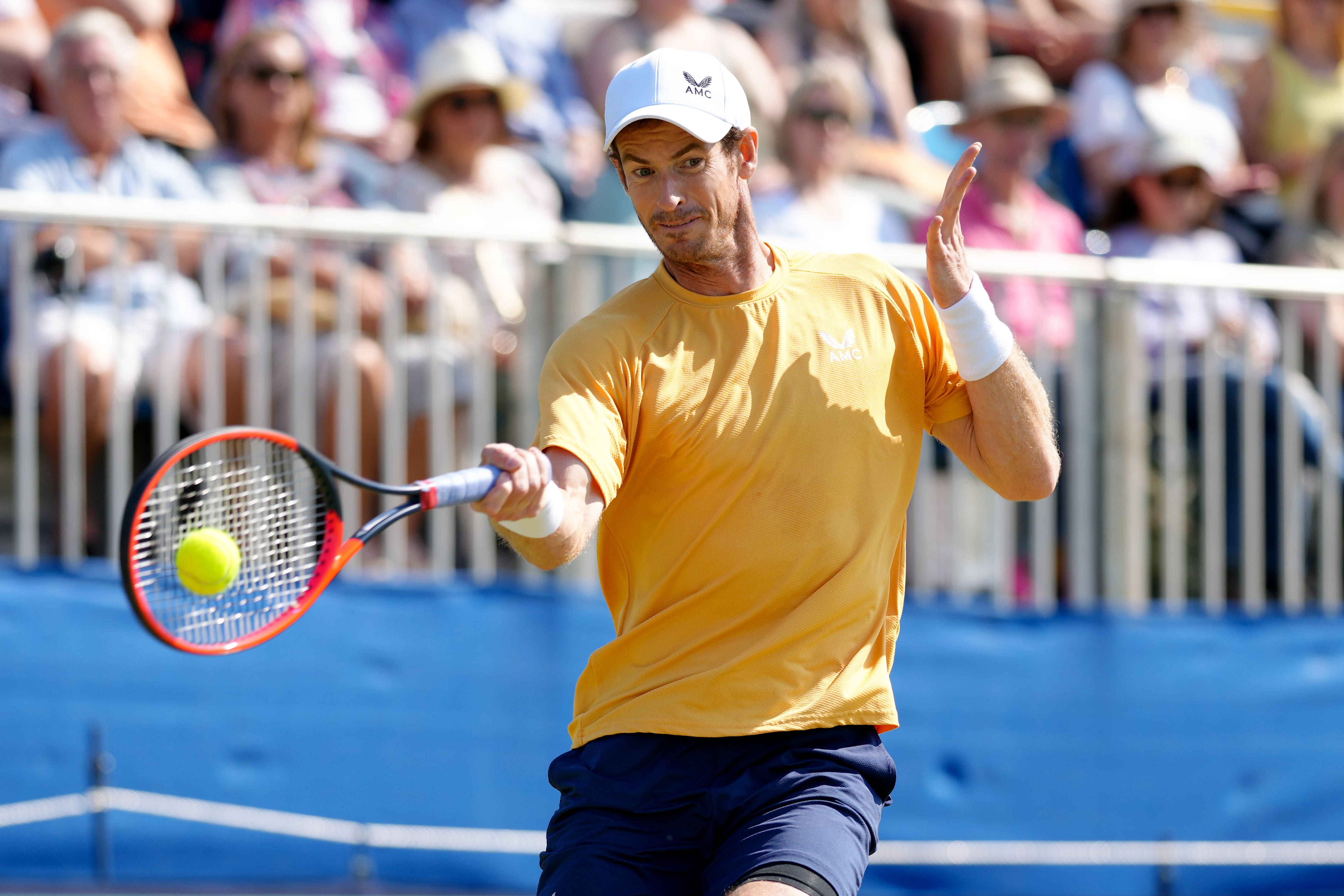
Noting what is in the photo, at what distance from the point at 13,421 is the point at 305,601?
10.0 ft

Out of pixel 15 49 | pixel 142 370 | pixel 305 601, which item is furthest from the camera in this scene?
pixel 15 49

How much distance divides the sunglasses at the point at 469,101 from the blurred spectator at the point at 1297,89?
13.6ft

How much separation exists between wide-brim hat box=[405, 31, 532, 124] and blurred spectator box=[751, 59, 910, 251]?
115 cm

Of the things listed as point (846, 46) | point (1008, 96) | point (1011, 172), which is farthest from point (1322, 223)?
point (846, 46)

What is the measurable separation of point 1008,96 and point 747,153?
434 centimetres

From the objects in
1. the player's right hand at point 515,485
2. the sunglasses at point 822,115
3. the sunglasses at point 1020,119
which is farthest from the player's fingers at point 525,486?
the sunglasses at point 1020,119

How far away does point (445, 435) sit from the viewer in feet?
18.9

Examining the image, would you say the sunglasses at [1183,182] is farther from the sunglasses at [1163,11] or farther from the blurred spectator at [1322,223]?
the sunglasses at [1163,11]

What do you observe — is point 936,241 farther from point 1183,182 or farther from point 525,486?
point 1183,182

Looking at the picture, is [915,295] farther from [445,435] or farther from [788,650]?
[445,435]

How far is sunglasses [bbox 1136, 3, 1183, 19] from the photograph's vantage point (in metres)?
8.24

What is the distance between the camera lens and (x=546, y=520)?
2.95 meters

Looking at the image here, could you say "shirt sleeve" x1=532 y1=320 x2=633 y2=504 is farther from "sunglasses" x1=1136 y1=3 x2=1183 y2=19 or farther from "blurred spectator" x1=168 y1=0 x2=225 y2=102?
"sunglasses" x1=1136 y1=3 x2=1183 y2=19

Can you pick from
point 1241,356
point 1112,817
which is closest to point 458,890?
point 1112,817
